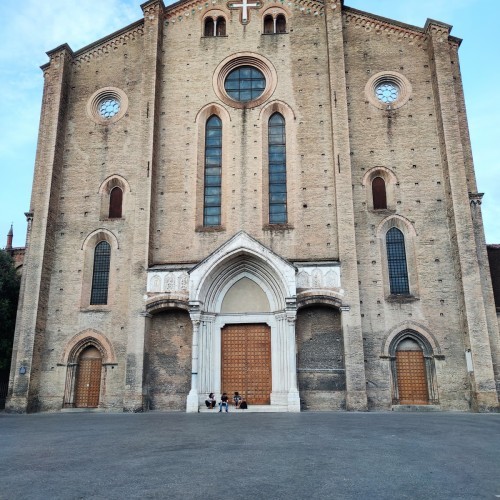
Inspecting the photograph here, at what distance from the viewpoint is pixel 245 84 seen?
920 inches

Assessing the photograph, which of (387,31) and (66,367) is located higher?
(387,31)

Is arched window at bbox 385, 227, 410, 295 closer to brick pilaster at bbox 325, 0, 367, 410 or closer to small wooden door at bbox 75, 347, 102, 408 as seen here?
brick pilaster at bbox 325, 0, 367, 410

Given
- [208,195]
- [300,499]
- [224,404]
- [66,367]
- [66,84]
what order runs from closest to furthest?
[300,499] → [224,404] → [66,367] → [208,195] → [66,84]

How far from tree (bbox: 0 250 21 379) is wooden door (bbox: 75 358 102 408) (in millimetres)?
3999

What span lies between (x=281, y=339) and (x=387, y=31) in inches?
579

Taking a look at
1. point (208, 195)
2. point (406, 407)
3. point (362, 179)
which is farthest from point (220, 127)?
point (406, 407)

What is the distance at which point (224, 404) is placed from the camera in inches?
734

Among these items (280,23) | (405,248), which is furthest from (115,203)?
(405,248)

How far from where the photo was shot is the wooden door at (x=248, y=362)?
19781 millimetres

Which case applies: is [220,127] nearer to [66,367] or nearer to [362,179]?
[362,179]

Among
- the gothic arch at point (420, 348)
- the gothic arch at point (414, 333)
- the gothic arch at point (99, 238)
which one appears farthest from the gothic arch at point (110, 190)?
the gothic arch at point (420, 348)

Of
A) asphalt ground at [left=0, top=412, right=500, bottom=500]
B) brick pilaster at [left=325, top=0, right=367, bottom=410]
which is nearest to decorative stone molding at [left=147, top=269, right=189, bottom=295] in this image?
brick pilaster at [left=325, top=0, right=367, bottom=410]

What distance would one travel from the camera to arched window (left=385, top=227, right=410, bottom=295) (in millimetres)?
20156

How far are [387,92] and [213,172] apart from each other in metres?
8.49
